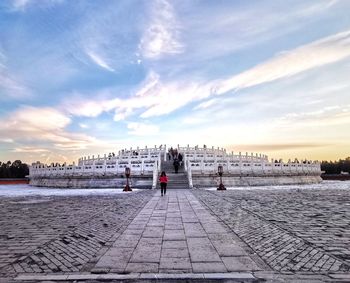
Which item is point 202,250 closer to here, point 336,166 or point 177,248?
point 177,248

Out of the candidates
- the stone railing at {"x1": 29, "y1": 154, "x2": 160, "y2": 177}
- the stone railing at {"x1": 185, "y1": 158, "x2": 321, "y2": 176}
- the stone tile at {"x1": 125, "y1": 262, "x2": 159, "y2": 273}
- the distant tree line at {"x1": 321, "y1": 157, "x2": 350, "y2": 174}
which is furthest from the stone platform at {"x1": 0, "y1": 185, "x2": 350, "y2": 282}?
the distant tree line at {"x1": 321, "y1": 157, "x2": 350, "y2": 174}

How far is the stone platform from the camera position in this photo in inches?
187

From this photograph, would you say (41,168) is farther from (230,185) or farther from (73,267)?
(73,267)

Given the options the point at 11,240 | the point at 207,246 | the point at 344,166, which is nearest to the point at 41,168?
the point at 11,240

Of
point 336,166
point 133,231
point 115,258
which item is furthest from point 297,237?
point 336,166

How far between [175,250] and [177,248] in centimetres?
16

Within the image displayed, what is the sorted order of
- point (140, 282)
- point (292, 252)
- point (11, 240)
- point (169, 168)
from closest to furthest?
point (140, 282) → point (292, 252) → point (11, 240) → point (169, 168)

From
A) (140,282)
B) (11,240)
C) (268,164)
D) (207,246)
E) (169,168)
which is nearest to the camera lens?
(140,282)

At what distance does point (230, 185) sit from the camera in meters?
30.5

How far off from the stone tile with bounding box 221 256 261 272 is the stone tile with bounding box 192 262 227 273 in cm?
10

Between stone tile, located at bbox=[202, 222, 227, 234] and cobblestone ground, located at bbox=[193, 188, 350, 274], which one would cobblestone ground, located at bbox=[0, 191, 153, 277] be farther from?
cobblestone ground, located at bbox=[193, 188, 350, 274]

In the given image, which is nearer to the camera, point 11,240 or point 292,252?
point 292,252

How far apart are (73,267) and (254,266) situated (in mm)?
2766

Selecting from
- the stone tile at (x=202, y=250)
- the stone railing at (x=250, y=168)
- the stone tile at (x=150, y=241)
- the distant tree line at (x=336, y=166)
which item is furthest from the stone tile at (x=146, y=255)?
the distant tree line at (x=336, y=166)
